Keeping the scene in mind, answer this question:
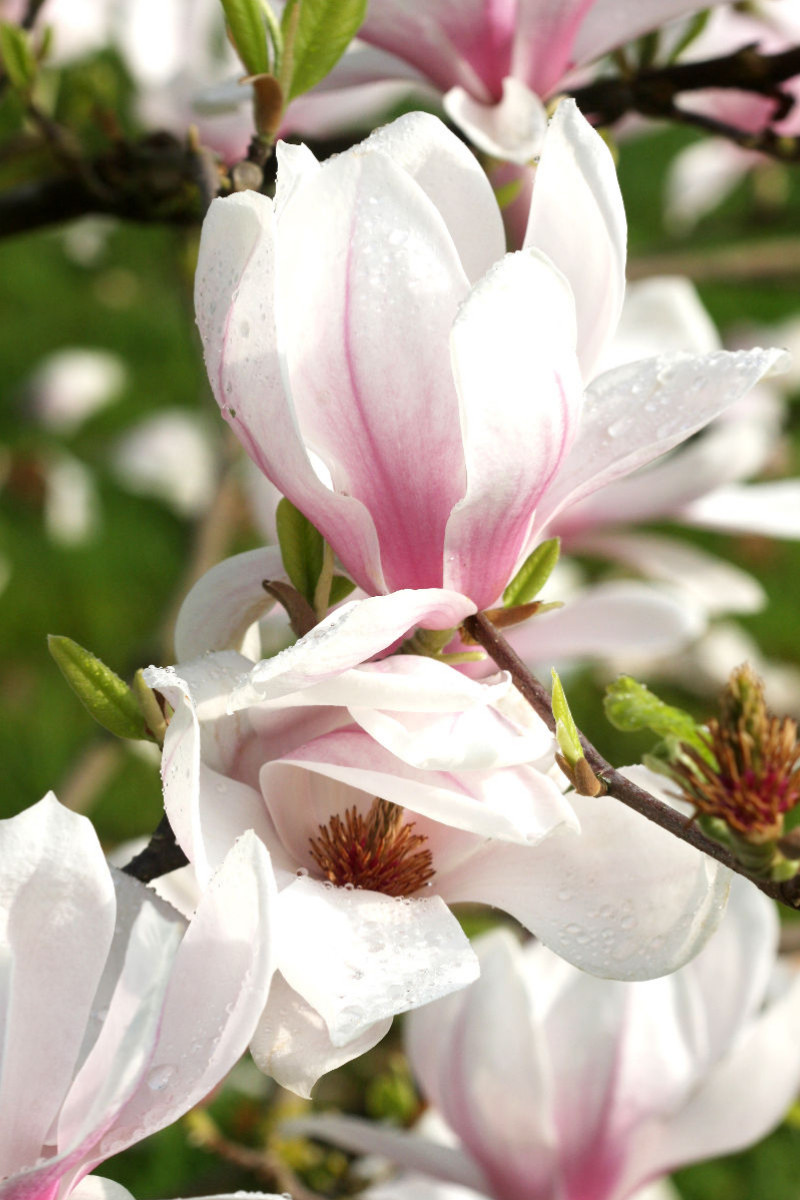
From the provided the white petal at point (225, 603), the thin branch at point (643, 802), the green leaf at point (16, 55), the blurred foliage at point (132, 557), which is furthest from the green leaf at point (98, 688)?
the blurred foliage at point (132, 557)

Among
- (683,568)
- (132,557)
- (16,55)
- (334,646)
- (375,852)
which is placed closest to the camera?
(334,646)

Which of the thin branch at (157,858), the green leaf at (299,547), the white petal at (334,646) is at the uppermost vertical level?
the white petal at (334,646)

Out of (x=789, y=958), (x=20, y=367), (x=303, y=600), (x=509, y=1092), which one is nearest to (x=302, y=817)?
(x=303, y=600)

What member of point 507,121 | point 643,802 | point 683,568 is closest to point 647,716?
point 643,802

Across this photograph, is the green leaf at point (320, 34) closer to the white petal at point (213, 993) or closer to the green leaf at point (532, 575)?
the green leaf at point (532, 575)

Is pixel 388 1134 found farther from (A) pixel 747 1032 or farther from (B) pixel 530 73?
(B) pixel 530 73

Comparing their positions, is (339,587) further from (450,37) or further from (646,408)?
(450,37)

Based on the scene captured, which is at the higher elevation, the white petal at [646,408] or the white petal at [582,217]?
the white petal at [582,217]
